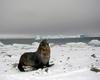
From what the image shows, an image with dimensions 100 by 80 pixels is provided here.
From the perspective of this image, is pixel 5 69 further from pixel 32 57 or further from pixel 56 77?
Result: pixel 56 77

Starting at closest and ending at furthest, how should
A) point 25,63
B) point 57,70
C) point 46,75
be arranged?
point 46,75 < point 57,70 < point 25,63

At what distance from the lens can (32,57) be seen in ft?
40.0

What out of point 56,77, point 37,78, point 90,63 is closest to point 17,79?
point 37,78

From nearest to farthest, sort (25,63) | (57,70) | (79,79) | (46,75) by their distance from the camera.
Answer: (79,79)
(46,75)
(57,70)
(25,63)

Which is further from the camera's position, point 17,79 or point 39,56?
point 39,56

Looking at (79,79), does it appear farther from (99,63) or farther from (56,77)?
(99,63)

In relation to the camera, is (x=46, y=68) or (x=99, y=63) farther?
(x=99, y=63)

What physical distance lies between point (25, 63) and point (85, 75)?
3424 millimetres

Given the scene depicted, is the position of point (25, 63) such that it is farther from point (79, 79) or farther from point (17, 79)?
point (79, 79)

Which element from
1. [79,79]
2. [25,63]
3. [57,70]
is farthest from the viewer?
[25,63]

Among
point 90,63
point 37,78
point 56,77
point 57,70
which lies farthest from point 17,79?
point 90,63

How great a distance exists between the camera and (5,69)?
1238 centimetres

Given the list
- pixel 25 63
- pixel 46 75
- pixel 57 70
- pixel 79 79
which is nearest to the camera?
pixel 79 79

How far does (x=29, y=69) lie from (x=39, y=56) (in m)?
0.86
